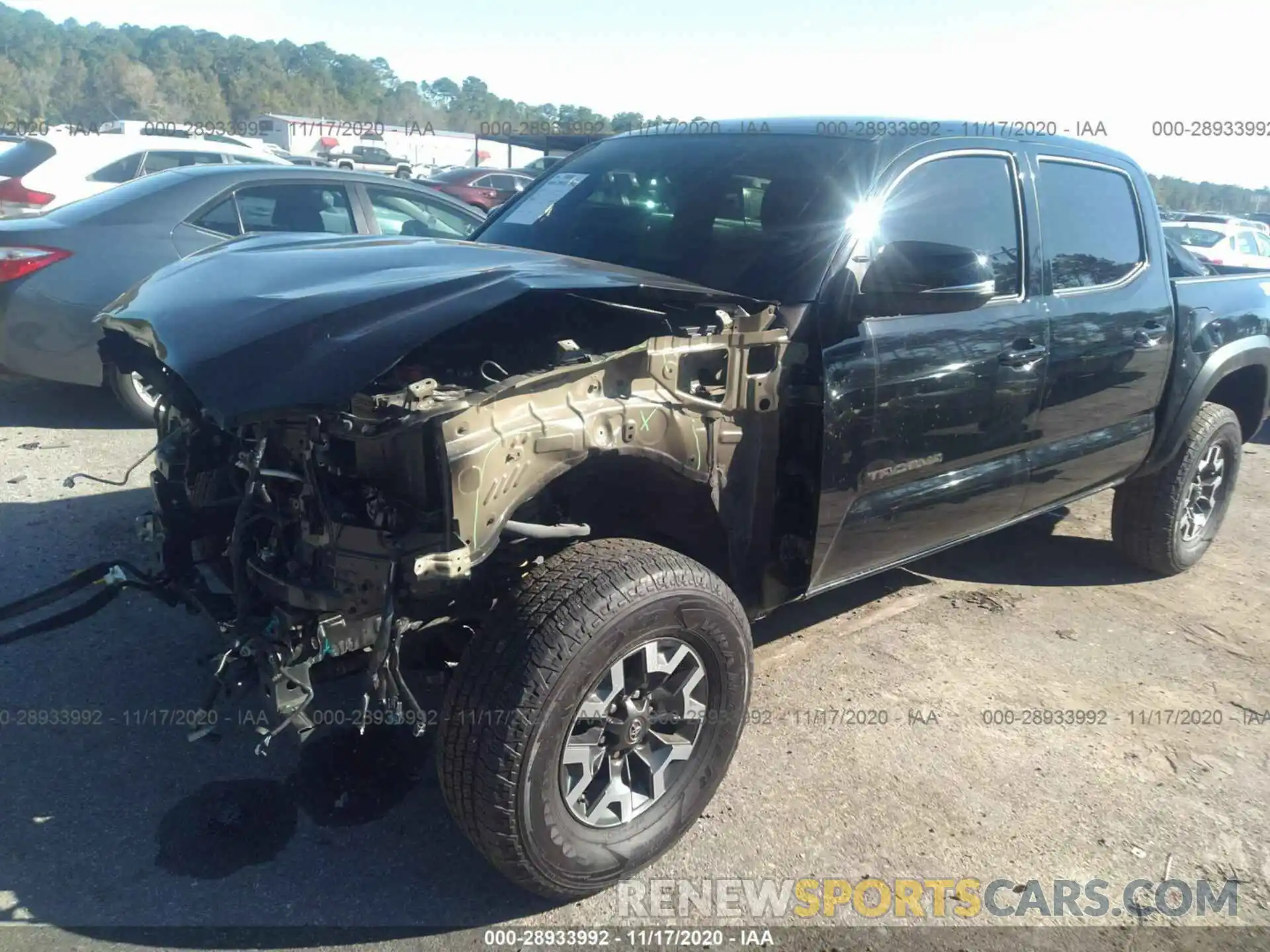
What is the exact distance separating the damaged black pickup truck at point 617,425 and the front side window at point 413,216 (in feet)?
9.18

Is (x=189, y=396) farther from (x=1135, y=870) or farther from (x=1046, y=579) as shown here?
(x=1046, y=579)

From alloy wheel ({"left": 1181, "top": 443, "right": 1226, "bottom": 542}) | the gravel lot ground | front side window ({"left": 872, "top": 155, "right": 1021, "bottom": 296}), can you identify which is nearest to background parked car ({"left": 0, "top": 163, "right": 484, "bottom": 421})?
the gravel lot ground

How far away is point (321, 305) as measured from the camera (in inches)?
99.3

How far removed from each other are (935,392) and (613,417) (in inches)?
51.3

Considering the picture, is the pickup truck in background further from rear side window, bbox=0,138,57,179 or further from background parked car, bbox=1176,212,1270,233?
background parked car, bbox=1176,212,1270,233

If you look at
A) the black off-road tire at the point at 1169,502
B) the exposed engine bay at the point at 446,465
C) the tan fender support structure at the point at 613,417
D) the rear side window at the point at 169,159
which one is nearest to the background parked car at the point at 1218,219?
the black off-road tire at the point at 1169,502

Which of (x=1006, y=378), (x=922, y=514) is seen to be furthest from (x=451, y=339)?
(x=1006, y=378)

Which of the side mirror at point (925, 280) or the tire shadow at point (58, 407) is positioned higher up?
the side mirror at point (925, 280)

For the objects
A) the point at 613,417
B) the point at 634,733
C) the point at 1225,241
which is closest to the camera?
the point at 613,417

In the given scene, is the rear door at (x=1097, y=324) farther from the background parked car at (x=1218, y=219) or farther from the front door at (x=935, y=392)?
the background parked car at (x=1218, y=219)

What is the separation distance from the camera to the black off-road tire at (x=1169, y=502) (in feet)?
15.7

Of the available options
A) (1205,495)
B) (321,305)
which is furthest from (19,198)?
(1205,495)

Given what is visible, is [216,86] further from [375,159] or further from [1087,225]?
[1087,225]

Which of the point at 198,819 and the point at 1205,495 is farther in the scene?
the point at 1205,495
